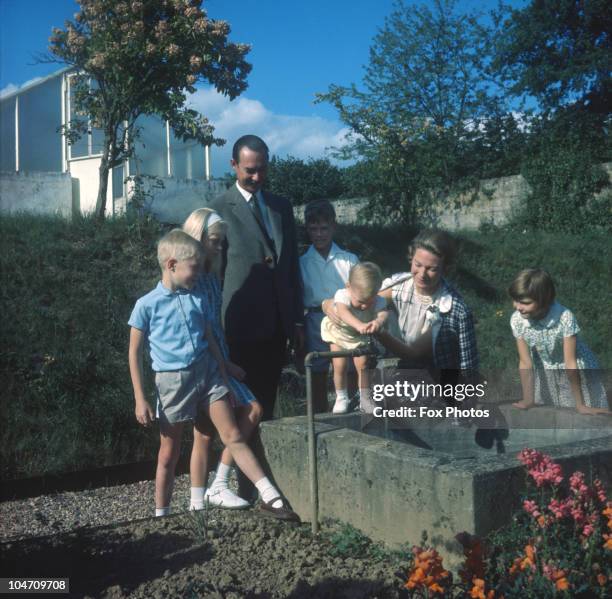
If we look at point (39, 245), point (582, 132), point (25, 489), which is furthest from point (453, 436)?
point (582, 132)

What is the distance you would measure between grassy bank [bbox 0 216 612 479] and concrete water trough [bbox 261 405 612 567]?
291cm

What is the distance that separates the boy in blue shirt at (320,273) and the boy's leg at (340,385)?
0.26 metres

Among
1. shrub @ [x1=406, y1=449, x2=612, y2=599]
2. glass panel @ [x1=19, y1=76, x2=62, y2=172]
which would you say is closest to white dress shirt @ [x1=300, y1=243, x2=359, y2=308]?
shrub @ [x1=406, y1=449, x2=612, y2=599]

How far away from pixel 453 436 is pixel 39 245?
6205 mm

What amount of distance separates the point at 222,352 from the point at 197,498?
2.20 feet

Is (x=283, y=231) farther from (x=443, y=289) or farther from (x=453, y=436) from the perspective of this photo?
(x=453, y=436)

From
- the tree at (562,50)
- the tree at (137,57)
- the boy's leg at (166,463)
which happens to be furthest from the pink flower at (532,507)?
the tree at (562,50)

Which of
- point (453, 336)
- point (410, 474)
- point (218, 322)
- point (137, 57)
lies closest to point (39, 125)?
point (137, 57)

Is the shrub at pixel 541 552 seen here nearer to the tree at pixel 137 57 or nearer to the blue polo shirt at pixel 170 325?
the blue polo shirt at pixel 170 325

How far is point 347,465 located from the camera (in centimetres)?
291

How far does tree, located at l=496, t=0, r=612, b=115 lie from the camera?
787 inches

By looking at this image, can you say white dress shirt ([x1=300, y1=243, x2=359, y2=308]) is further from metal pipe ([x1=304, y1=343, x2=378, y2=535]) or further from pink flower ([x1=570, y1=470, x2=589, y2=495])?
pink flower ([x1=570, y1=470, x2=589, y2=495])

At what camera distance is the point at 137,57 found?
9273mm

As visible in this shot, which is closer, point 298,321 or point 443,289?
point 443,289
